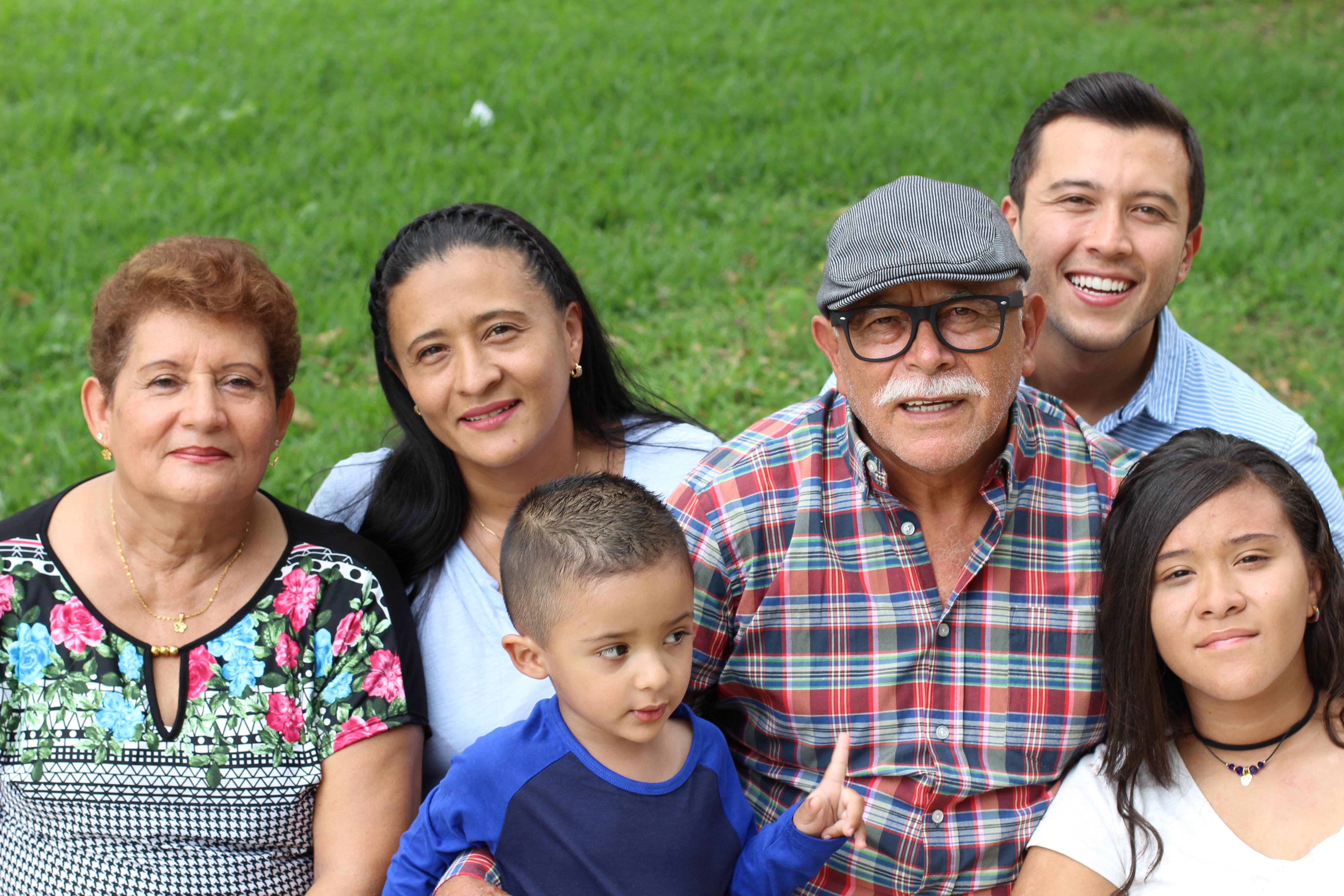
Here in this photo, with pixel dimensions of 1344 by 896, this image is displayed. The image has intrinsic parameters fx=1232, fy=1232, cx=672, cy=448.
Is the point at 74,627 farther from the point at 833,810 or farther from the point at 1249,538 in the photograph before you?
the point at 1249,538

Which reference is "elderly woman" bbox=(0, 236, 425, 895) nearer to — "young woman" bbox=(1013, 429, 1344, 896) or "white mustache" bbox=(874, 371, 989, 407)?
"white mustache" bbox=(874, 371, 989, 407)

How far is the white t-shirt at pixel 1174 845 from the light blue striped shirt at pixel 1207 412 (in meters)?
1.23

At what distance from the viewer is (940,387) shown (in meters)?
2.74

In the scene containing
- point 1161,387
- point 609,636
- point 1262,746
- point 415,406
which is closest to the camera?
point 609,636

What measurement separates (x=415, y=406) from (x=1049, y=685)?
1882 millimetres

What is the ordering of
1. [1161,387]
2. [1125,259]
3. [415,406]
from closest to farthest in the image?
[415,406]
[1125,259]
[1161,387]

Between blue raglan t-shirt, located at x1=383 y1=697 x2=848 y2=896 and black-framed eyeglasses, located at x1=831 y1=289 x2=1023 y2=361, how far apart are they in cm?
99

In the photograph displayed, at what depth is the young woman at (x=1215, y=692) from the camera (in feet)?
8.74

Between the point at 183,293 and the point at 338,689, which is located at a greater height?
the point at 183,293

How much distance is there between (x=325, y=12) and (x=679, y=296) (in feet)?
17.5

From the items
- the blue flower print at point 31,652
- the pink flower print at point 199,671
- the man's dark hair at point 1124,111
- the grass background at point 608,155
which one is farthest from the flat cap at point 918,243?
the grass background at point 608,155

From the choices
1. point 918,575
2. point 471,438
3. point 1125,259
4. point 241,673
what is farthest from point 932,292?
point 241,673

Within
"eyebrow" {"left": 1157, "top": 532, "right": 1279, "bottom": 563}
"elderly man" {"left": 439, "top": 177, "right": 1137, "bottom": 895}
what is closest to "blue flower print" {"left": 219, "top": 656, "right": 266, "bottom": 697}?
"elderly man" {"left": 439, "top": 177, "right": 1137, "bottom": 895}

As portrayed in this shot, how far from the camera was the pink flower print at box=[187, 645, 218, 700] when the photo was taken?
2904mm
